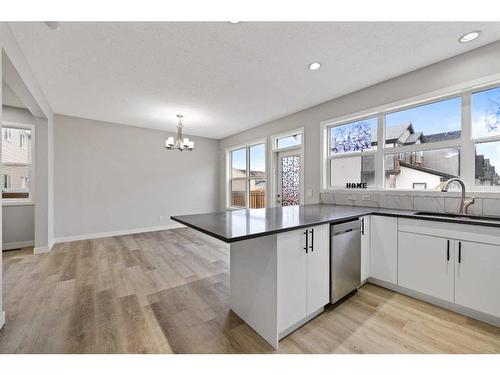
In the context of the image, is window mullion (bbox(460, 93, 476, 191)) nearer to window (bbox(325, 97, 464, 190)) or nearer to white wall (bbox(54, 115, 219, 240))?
window (bbox(325, 97, 464, 190))

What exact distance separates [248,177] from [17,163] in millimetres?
4797

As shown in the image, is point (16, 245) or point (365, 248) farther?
point (16, 245)

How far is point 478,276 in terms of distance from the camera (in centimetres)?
179

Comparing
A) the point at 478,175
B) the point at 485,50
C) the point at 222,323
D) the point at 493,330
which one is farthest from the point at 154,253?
the point at 485,50

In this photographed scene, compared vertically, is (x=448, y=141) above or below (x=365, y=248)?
above

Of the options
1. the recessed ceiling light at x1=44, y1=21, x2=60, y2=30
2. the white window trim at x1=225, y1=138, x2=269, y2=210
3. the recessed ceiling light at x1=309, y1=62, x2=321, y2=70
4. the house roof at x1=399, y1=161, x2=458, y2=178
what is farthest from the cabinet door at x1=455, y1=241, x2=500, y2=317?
the recessed ceiling light at x1=44, y1=21, x2=60, y2=30

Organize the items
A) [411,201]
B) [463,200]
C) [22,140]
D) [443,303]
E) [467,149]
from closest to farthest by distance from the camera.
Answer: [443,303], [463,200], [467,149], [411,201], [22,140]

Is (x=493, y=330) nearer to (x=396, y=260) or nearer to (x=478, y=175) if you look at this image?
(x=396, y=260)

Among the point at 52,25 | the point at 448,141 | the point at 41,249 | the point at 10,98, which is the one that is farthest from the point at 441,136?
the point at 10,98

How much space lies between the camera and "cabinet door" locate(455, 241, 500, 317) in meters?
1.72

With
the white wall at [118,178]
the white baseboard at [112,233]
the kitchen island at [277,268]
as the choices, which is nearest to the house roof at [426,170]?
the kitchen island at [277,268]

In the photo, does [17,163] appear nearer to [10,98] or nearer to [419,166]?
[10,98]

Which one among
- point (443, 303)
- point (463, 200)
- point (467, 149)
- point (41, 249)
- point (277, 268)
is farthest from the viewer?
point (41, 249)

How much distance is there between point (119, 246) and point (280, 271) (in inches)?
151
